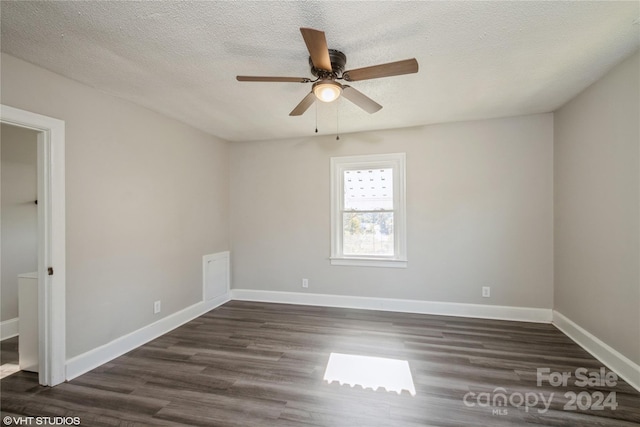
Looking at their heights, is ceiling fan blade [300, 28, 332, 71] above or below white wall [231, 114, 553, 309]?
above

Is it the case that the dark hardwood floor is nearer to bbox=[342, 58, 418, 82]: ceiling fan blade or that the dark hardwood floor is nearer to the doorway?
the doorway

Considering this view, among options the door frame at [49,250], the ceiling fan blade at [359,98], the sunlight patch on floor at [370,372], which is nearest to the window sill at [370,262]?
the sunlight patch on floor at [370,372]

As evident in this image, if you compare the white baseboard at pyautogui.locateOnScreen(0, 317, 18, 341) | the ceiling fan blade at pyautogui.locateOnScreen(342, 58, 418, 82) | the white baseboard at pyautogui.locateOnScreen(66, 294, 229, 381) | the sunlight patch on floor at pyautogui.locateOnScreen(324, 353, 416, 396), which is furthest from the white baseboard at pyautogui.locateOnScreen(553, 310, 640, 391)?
the white baseboard at pyautogui.locateOnScreen(0, 317, 18, 341)

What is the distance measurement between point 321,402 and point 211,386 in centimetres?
90

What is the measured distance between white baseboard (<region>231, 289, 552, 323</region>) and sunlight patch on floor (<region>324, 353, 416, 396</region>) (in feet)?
4.47

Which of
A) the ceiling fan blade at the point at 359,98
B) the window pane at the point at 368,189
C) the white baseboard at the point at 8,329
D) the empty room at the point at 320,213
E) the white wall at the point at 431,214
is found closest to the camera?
the empty room at the point at 320,213

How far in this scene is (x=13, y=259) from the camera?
3400 mm

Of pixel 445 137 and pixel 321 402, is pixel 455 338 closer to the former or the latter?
pixel 321 402

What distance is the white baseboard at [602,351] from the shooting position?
7.24 ft

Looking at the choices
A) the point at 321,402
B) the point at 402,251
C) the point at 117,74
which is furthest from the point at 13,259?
the point at 402,251

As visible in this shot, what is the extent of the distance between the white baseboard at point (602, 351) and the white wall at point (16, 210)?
6.07 meters

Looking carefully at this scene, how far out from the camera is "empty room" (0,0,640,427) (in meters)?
1.90

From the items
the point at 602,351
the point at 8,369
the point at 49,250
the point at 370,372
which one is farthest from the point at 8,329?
the point at 602,351

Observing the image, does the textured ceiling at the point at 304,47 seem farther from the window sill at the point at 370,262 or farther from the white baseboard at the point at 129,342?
the white baseboard at the point at 129,342
